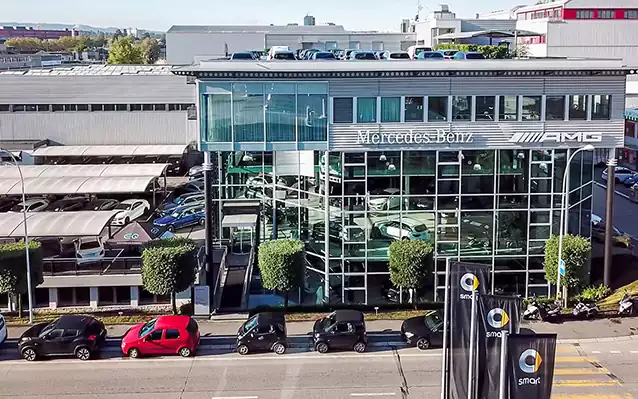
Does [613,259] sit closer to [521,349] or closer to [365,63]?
[365,63]

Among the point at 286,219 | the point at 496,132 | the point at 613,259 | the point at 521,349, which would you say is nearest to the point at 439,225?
the point at 496,132

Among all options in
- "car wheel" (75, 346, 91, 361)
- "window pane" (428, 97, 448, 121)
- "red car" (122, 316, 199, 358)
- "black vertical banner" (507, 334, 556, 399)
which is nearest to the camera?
"black vertical banner" (507, 334, 556, 399)

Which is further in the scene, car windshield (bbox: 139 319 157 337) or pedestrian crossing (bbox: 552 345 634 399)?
car windshield (bbox: 139 319 157 337)

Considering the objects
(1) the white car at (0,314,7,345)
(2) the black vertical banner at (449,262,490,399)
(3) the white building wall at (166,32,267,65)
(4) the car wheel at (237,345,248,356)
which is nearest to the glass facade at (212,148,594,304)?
(4) the car wheel at (237,345,248,356)

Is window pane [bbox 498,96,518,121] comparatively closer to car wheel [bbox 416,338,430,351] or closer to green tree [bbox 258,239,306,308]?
green tree [bbox 258,239,306,308]

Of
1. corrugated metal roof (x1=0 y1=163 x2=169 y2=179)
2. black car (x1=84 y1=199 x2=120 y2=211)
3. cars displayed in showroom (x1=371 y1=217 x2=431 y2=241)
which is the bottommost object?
black car (x1=84 y1=199 x2=120 y2=211)

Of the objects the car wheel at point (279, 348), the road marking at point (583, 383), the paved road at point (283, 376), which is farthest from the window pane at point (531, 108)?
the car wheel at point (279, 348)

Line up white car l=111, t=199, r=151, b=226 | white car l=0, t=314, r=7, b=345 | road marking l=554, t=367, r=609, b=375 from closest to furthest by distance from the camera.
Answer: road marking l=554, t=367, r=609, b=375
white car l=0, t=314, r=7, b=345
white car l=111, t=199, r=151, b=226
